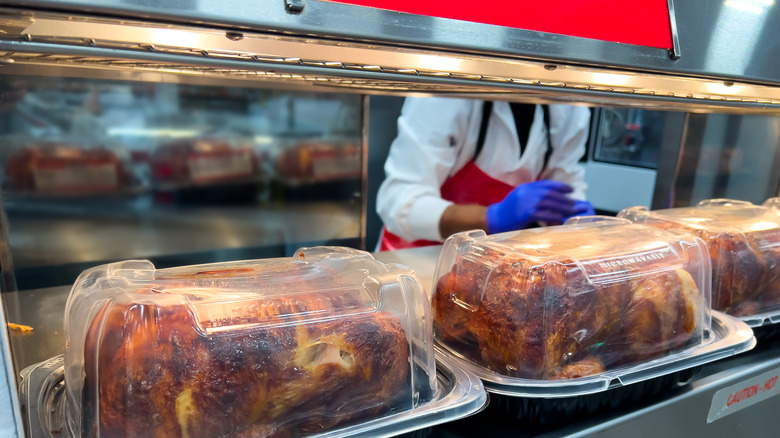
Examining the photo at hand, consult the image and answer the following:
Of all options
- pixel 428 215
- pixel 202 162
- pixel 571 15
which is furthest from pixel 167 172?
pixel 571 15

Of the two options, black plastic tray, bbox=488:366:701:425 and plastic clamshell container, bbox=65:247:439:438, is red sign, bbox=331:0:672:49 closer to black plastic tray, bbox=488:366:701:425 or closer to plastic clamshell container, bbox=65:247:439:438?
plastic clamshell container, bbox=65:247:439:438

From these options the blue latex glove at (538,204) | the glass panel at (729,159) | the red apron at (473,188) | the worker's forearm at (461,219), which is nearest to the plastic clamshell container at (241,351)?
the blue latex glove at (538,204)

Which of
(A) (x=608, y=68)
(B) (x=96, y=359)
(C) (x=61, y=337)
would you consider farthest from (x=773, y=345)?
(C) (x=61, y=337)

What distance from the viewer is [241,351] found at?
635 millimetres

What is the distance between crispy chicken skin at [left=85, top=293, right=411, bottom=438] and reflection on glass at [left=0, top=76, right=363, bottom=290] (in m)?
1.45

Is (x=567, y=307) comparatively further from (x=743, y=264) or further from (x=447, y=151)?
(x=447, y=151)

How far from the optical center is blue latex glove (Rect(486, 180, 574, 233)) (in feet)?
5.22

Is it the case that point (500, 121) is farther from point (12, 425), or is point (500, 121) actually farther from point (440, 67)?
point (12, 425)

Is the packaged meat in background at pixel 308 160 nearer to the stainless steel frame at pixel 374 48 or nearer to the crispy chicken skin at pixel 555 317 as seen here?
the stainless steel frame at pixel 374 48

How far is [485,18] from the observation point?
694mm

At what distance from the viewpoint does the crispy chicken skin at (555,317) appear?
80 centimetres

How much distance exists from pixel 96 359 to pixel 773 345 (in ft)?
4.27

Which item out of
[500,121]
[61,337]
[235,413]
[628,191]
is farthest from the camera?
[628,191]

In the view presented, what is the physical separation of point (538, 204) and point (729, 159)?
1175mm
